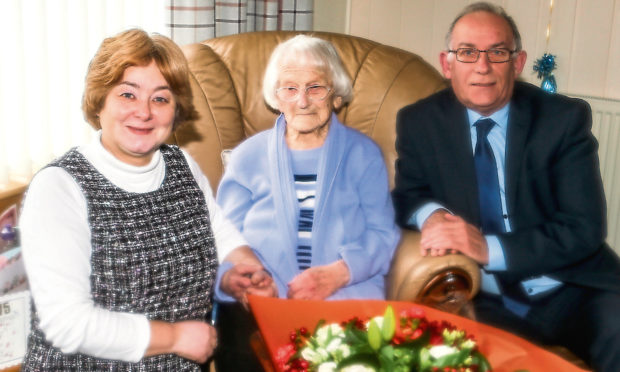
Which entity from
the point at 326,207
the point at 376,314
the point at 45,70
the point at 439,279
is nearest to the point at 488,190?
the point at 439,279

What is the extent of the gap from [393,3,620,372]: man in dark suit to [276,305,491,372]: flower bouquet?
82cm

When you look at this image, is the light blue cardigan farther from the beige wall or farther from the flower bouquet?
the beige wall

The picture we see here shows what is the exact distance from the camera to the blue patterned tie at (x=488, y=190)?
2045 mm

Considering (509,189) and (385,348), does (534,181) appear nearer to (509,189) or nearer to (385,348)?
(509,189)

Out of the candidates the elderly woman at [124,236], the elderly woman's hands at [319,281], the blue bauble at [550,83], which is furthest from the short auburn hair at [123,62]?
the blue bauble at [550,83]

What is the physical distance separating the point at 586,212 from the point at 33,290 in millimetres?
1408

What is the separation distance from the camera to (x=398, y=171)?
2.19m

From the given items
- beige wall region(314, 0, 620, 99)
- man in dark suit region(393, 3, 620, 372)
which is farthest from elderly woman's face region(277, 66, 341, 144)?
beige wall region(314, 0, 620, 99)

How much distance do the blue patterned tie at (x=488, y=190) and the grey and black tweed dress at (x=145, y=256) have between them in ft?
2.74

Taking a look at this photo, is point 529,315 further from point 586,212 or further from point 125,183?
point 125,183

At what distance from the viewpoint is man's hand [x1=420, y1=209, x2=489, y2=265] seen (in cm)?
190

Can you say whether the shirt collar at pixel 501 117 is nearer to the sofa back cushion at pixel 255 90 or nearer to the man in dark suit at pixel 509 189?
the man in dark suit at pixel 509 189

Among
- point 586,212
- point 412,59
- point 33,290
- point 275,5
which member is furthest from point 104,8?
point 586,212

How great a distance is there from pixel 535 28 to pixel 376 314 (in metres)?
2.19
